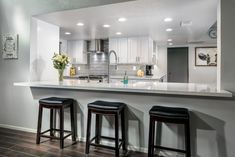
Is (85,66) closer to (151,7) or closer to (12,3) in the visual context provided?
(12,3)

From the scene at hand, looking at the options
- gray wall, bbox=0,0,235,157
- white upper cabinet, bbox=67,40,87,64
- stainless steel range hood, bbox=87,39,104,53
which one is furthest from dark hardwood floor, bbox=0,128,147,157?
stainless steel range hood, bbox=87,39,104,53

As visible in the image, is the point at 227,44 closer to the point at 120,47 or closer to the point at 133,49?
the point at 133,49

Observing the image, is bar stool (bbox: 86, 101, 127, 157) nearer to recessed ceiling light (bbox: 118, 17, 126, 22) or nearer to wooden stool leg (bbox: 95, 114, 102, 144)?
wooden stool leg (bbox: 95, 114, 102, 144)

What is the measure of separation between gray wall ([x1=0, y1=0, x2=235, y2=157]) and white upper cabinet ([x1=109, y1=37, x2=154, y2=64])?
3007 millimetres

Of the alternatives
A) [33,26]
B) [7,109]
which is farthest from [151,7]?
[7,109]

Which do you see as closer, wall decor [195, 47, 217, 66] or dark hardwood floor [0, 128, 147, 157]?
dark hardwood floor [0, 128, 147, 157]

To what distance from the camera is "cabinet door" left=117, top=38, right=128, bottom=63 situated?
5781mm

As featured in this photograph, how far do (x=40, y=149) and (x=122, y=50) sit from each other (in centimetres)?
403

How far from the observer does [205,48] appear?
278 inches

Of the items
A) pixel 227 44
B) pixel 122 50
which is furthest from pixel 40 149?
pixel 122 50

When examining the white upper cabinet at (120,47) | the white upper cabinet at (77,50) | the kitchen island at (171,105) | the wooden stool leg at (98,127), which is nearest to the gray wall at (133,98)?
the kitchen island at (171,105)

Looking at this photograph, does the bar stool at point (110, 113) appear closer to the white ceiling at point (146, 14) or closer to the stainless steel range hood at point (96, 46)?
the white ceiling at point (146, 14)

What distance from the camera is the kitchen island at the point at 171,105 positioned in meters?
2.21

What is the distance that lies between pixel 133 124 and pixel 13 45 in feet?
9.23
